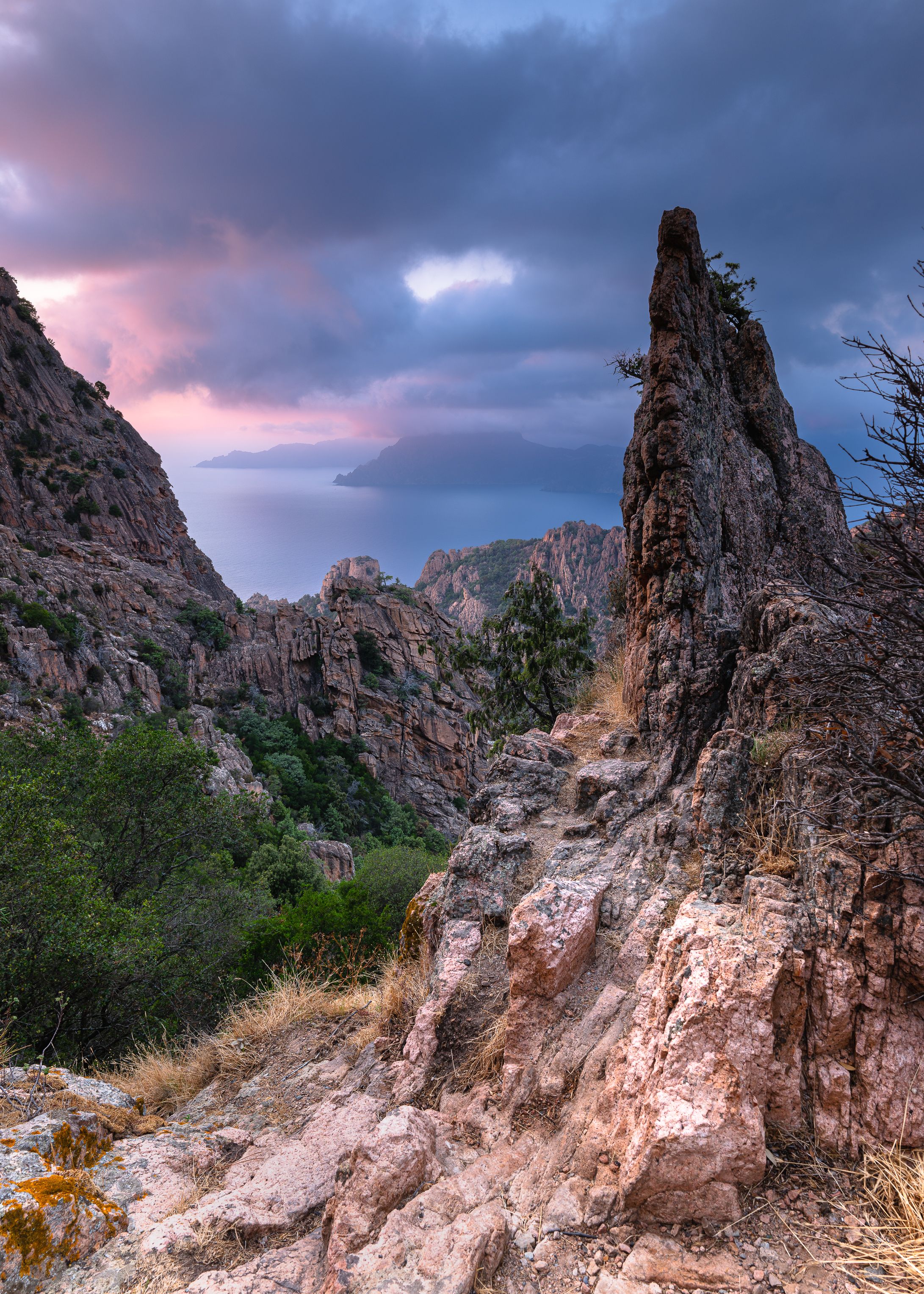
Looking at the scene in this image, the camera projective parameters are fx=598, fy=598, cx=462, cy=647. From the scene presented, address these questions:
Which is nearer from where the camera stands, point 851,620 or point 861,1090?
point 861,1090

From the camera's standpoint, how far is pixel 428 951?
5613 millimetres

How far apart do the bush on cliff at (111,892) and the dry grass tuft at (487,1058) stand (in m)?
4.54

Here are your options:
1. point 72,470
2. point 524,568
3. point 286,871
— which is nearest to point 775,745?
point 286,871

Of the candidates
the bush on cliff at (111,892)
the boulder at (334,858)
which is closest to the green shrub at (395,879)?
the bush on cliff at (111,892)

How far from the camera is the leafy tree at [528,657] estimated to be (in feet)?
43.1

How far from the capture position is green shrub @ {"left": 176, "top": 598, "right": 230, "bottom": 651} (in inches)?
2106

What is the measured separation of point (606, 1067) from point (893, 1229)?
145cm

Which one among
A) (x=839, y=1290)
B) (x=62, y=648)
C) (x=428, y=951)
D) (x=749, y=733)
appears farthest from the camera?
(x=62, y=648)

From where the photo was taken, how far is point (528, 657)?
42.8ft

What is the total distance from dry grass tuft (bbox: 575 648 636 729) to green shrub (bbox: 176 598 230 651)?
160 ft

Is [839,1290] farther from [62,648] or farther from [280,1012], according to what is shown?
[62,648]

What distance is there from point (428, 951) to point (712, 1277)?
3.50 m

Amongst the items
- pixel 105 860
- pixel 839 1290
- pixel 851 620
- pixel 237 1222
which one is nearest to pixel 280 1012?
pixel 237 1222

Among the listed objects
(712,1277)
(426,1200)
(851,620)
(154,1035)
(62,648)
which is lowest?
(154,1035)
